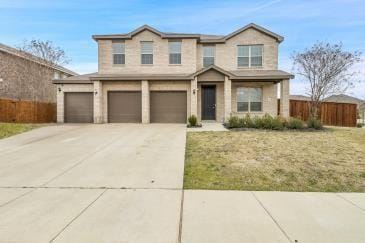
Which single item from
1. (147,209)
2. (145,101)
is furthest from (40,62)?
(147,209)

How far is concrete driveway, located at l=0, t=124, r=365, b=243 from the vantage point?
3.70 metres

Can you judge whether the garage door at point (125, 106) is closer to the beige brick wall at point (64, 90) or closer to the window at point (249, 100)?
the beige brick wall at point (64, 90)

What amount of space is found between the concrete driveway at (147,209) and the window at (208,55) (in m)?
13.5

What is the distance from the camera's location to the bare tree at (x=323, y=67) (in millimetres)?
19203

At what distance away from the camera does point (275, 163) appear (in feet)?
25.9

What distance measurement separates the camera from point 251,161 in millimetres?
8086

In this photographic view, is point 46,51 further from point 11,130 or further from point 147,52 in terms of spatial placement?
point 11,130

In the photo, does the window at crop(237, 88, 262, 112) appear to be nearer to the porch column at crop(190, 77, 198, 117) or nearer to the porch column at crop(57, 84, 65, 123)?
the porch column at crop(190, 77, 198, 117)

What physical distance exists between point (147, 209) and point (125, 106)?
613 inches

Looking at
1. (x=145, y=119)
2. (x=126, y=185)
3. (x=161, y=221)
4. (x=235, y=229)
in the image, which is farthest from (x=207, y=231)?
(x=145, y=119)

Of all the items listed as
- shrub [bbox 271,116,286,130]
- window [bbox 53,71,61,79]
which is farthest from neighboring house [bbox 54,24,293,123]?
window [bbox 53,71,61,79]

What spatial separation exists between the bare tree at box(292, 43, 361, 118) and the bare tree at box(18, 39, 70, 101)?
73.0ft

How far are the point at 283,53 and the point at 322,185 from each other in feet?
56.3

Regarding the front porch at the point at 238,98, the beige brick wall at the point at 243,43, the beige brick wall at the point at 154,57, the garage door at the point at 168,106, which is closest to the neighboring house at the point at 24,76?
the beige brick wall at the point at 154,57
